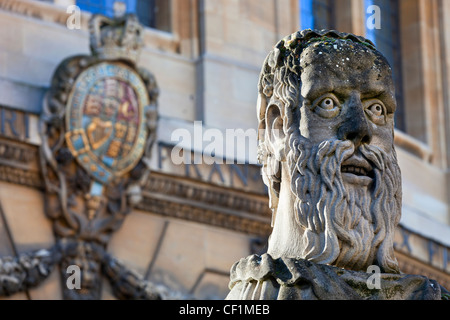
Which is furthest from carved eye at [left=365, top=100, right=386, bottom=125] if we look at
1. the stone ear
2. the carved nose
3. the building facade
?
the building facade

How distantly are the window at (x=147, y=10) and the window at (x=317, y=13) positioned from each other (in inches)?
101

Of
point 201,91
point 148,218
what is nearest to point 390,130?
point 148,218

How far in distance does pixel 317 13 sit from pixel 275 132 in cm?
1409

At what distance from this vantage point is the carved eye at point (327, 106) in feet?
24.7

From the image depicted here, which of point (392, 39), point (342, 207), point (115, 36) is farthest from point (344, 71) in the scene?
point (392, 39)

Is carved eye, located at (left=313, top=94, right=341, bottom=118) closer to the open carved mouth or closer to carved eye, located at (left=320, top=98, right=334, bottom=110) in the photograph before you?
carved eye, located at (left=320, top=98, right=334, bottom=110)

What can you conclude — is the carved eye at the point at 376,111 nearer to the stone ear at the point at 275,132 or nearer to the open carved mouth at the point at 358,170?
the open carved mouth at the point at 358,170

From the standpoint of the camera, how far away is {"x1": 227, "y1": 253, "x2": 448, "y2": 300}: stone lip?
7.00 m

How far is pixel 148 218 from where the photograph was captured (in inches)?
671

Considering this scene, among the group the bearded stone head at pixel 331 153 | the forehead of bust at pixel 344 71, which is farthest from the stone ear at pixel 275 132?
the forehead of bust at pixel 344 71

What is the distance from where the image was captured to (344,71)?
7578 mm

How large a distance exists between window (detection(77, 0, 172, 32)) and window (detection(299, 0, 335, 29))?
2.55 meters
